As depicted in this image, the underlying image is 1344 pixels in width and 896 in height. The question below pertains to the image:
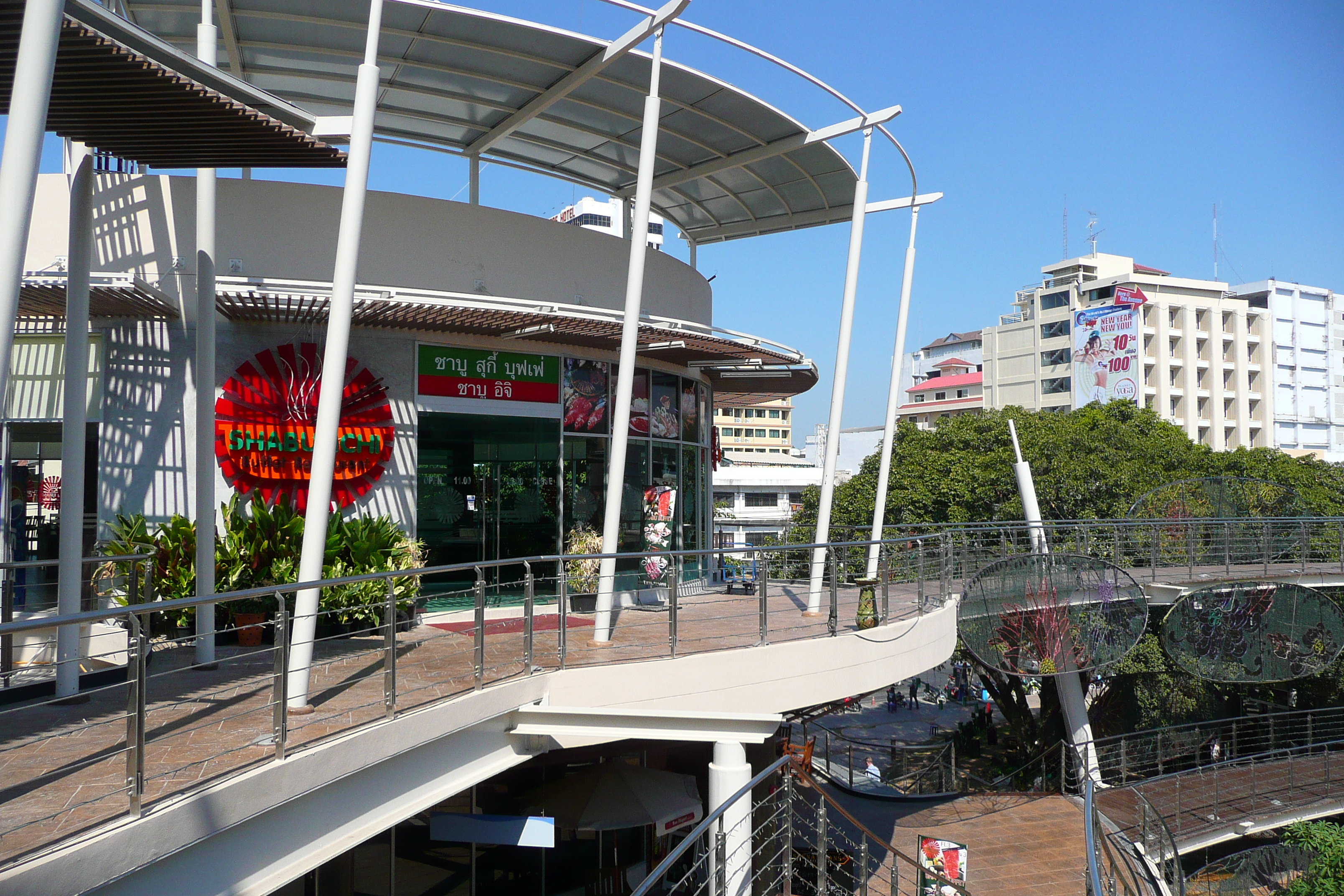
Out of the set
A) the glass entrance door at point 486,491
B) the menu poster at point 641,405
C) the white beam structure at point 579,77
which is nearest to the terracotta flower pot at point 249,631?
the glass entrance door at point 486,491

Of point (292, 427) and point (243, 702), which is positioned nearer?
point (243, 702)

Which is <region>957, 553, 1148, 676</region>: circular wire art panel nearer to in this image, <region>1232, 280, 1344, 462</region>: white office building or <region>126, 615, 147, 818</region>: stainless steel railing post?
<region>126, 615, 147, 818</region>: stainless steel railing post

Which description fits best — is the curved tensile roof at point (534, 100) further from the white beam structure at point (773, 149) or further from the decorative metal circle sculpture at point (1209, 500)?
the decorative metal circle sculpture at point (1209, 500)

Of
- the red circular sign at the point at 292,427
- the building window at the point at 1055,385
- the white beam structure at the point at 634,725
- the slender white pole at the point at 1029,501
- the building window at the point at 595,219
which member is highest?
the building window at the point at 595,219

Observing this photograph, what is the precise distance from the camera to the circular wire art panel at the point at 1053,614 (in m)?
13.1

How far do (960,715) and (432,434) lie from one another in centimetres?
3144

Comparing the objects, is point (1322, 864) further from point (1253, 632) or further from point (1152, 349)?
point (1152, 349)

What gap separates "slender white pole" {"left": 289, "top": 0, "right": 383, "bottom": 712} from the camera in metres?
6.69

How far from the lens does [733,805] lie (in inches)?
316

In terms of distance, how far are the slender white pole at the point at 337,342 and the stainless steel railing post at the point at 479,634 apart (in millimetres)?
1121

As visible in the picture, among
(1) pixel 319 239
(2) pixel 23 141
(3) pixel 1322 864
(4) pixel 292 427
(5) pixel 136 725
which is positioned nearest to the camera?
(2) pixel 23 141

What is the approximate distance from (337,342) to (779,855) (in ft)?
16.0

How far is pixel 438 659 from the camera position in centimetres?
805

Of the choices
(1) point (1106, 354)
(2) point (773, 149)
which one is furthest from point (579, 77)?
(1) point (1106, 354)
